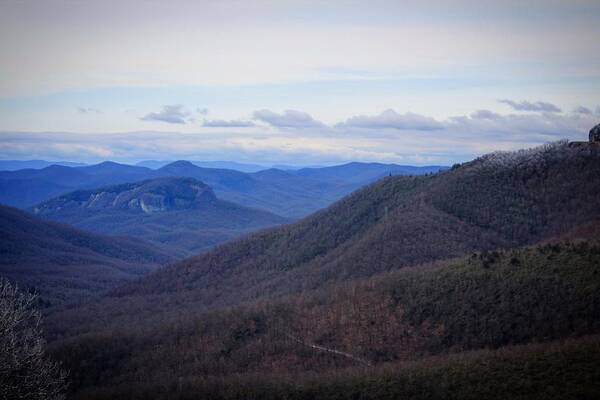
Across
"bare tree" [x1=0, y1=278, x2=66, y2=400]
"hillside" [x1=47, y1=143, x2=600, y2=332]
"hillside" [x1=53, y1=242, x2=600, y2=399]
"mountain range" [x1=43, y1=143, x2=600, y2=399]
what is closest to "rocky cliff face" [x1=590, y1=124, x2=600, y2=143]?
"mountain range" [x1=43, y1=143, x2=600, y2=399]

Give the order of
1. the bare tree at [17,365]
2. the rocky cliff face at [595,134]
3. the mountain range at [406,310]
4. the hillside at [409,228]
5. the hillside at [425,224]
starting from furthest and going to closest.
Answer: the rocky cliff face at [595,134], the hillside at [409,228], the hillside at [425,224], the mountain range at [406,310], the bare tree at [17,365]

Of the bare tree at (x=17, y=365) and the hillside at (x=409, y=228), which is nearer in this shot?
the bare tree at (x=17, y=365)

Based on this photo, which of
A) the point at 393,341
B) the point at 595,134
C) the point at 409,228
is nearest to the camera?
the point at 393,341

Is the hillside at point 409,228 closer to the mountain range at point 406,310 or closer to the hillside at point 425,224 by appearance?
the hillside at point 425,224

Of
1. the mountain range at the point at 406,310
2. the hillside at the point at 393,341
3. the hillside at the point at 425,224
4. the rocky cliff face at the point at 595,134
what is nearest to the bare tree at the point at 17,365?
the mountain range at the point at 406,310

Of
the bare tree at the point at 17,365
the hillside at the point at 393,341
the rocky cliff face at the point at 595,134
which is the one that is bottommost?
the hillside at the point at 393,341

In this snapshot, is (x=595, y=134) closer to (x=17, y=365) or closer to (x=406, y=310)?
(x=406, y=310)

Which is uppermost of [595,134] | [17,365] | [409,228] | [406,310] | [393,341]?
[595,134]

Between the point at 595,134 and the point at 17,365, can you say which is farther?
the point at 595,134

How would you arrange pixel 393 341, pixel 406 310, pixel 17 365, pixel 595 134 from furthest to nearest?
pixel 595 134 < pixel 406 310 < pixel 393 341 < pixel 17 365

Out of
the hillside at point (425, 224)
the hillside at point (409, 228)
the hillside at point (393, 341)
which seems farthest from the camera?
the hillside at point (409, 228)

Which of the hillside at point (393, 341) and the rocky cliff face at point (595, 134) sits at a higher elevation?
the rocky cliff face at point (595, 134)

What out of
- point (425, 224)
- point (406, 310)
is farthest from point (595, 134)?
point (406, 310)
